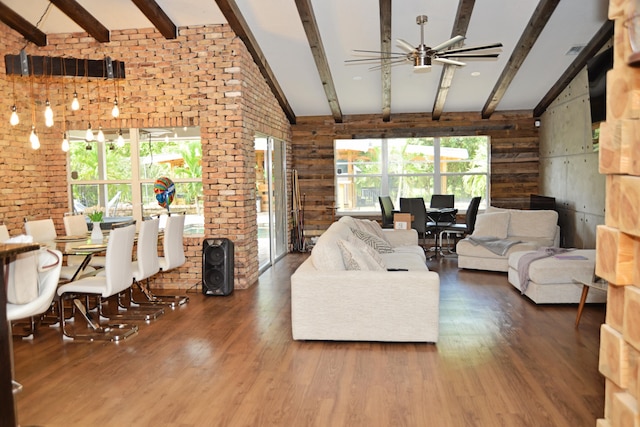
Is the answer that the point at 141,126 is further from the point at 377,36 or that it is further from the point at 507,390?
the point at 507,390

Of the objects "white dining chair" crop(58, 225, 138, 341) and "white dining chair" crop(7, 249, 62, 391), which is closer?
"white dining chair" crop(7, 249, 62, 391)

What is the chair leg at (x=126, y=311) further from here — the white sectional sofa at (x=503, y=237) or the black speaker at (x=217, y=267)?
the white sectional sofa at (x=503, y=237)

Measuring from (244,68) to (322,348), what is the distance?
3.88m

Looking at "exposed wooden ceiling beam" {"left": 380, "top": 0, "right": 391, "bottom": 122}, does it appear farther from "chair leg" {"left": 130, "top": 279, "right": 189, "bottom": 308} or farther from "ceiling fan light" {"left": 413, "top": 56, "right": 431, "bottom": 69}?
"chair leg" {"left": 130, "top": 279, "right": 189, "bottom": 308}

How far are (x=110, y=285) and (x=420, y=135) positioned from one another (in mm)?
6847

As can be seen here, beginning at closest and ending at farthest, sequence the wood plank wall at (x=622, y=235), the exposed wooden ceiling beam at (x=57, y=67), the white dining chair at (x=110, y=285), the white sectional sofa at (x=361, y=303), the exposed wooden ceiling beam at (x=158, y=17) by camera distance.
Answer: the wood plank wall at (x=622, y=235) < the white sectional sofa at (x=361, y=303) < the white dining chair at (x=110, y=285) < the exposed wooden ceiling beam at (x=57, y=67) < the exposed wooden ceiling beam at (x=158, y=17)

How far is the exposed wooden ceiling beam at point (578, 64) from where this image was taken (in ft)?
20.7

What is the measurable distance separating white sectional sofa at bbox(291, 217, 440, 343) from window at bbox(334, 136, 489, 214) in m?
6.12

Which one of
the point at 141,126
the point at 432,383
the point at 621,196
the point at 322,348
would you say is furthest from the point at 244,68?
the point at 621,196

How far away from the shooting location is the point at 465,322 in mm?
4785

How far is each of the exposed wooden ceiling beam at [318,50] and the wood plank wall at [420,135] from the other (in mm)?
709

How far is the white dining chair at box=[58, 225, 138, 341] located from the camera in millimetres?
4402

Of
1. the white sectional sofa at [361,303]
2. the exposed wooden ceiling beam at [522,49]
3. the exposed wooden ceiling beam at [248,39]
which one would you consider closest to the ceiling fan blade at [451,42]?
the exposed wooden ceiling beam at [522,49]

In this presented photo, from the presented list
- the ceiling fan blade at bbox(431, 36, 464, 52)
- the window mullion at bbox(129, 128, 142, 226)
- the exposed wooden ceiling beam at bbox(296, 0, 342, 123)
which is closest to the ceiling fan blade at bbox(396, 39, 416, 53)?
the ceiling fan blade at bbox(431, 36, 464, 52)
